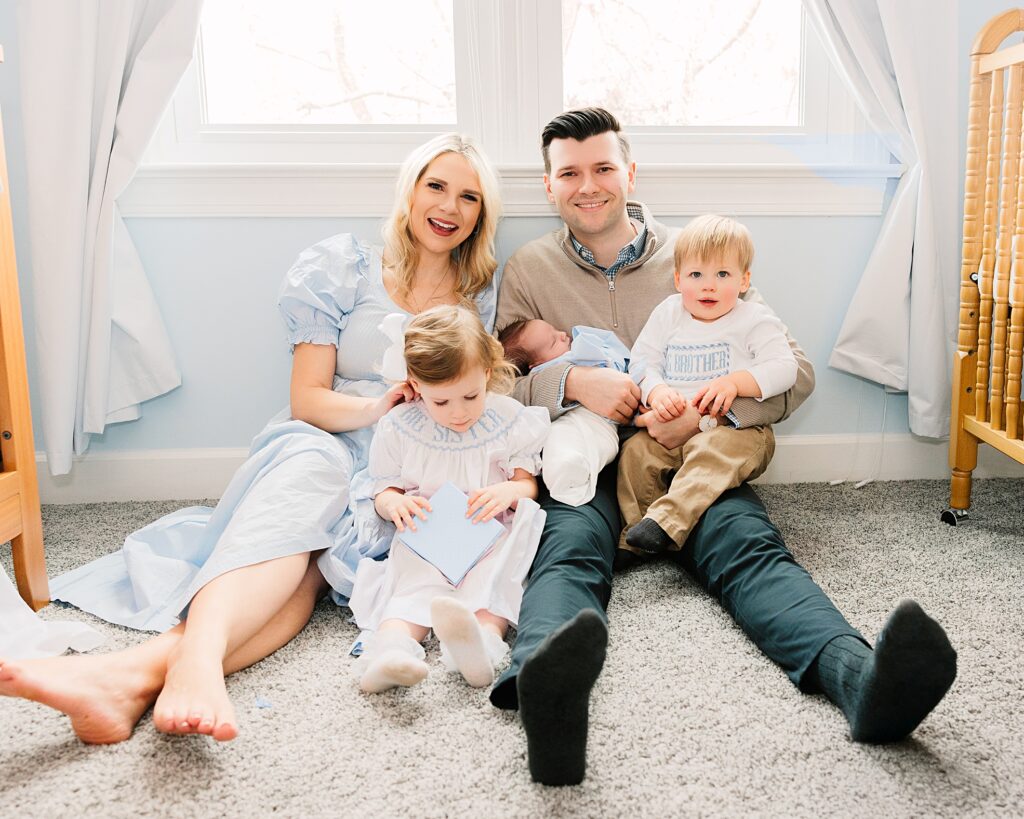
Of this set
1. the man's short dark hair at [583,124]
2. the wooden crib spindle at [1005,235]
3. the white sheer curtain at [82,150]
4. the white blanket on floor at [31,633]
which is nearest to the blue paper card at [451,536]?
the white blanket on floor at [31,633]

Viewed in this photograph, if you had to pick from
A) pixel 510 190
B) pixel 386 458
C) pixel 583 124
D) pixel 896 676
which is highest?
pixel 583 124

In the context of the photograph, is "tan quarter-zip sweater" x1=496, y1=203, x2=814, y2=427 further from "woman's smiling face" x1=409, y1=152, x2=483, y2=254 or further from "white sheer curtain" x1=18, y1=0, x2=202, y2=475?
"white sheer curtain" x1=18, y1=0, x2=202, y2=475

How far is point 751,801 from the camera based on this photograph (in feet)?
2.95

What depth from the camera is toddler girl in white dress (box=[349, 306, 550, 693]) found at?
1134 mm

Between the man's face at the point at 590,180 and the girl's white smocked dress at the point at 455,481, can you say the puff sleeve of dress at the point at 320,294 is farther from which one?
the man's face at the point at 590,180

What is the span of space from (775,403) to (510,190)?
78 cm

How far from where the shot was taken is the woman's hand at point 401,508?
4.36 ft

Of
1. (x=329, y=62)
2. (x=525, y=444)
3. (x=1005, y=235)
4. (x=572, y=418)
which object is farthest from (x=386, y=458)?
(x=1005, y=235)

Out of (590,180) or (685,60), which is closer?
(590,180)

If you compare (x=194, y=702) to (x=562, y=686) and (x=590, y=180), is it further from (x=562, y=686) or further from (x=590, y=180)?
(x=590, y=180)

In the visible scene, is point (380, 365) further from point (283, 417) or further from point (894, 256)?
point (894, 256)

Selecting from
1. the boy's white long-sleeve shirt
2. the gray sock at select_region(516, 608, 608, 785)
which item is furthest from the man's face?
the gray sock at select_region(516, 608, 608, 785)

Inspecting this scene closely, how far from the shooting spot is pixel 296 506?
134cm

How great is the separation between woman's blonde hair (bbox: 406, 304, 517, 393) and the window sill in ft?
2.19
